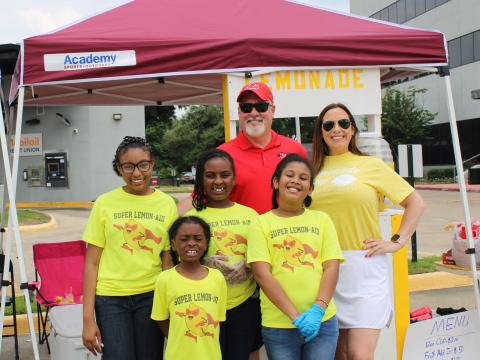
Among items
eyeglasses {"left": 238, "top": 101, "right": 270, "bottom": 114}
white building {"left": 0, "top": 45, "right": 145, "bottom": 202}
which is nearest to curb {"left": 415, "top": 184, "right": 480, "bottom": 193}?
white building {"left": 0, "top": 45, "right": 145, "bottom": 202}

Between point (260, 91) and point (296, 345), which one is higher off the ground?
point (260, 91)

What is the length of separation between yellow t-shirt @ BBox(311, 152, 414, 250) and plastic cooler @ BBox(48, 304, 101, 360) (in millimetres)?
1798

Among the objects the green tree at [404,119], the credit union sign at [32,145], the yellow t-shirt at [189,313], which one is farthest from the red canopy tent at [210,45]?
the green tree at [404,119]

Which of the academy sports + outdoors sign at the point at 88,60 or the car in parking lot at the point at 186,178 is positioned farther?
the car in parking lot at the point at 186,178

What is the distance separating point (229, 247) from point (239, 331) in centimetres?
44

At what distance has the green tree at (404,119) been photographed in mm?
33188

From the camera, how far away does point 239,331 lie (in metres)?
2.95

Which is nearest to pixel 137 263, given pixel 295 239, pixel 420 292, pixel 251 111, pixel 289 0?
pixel 295 239

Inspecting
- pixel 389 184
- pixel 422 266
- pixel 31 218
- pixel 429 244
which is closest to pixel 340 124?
pixel 389 184

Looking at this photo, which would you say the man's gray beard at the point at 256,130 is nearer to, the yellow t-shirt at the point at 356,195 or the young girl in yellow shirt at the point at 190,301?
the yellow t-shirt at the point at 356,195

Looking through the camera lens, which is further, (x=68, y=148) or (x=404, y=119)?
(x=404, y=119)

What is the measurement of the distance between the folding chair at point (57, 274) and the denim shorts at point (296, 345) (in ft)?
9.99

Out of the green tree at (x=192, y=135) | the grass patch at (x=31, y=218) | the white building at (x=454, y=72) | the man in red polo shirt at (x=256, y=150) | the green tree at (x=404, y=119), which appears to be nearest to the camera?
the man in red polo shirt at (x=256, y=150)

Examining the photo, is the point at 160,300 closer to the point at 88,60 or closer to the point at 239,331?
the point at 239,331
